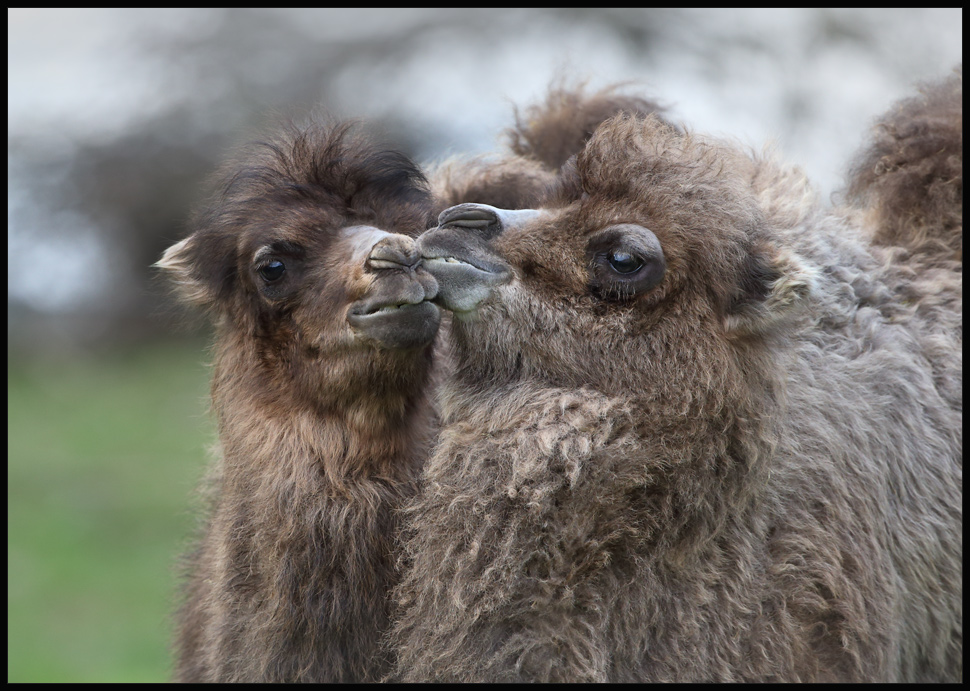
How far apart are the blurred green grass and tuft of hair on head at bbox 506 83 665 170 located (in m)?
2.55

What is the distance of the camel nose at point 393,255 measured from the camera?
377cm

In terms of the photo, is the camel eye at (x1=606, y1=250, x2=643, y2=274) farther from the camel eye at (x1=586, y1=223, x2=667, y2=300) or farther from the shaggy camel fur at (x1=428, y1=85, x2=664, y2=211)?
the shaggy camel fur at (x1=428, y1=85, x2=664, y2=211)

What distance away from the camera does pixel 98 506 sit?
1159 cm

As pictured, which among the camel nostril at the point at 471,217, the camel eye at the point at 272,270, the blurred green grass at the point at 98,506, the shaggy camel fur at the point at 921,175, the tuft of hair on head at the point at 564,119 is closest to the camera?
the camel nostril at the point at 471,217

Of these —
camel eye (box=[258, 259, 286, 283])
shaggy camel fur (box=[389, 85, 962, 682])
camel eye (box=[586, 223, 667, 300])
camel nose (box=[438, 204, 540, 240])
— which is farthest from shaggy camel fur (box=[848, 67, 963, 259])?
camel eye (box=[258, 259, 286, 283])

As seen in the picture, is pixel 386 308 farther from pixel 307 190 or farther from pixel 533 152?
pixel 533 152

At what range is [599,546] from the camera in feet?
11.9

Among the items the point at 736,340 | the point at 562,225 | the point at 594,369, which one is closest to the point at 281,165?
the point at 562,225

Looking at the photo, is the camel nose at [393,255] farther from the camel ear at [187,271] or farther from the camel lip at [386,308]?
the camel ear at [187,271]

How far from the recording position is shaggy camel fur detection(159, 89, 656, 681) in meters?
3.83

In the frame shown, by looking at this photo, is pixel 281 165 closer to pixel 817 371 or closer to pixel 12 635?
pixel 817 371

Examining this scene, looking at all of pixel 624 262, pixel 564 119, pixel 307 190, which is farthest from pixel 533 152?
pixel 624 262

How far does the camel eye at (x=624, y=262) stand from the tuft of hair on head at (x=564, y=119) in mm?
1931

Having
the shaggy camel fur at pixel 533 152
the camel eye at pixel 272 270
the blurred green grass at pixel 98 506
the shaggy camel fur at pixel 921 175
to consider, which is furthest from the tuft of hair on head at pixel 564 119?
the blurred green grass at pixel 98 506
